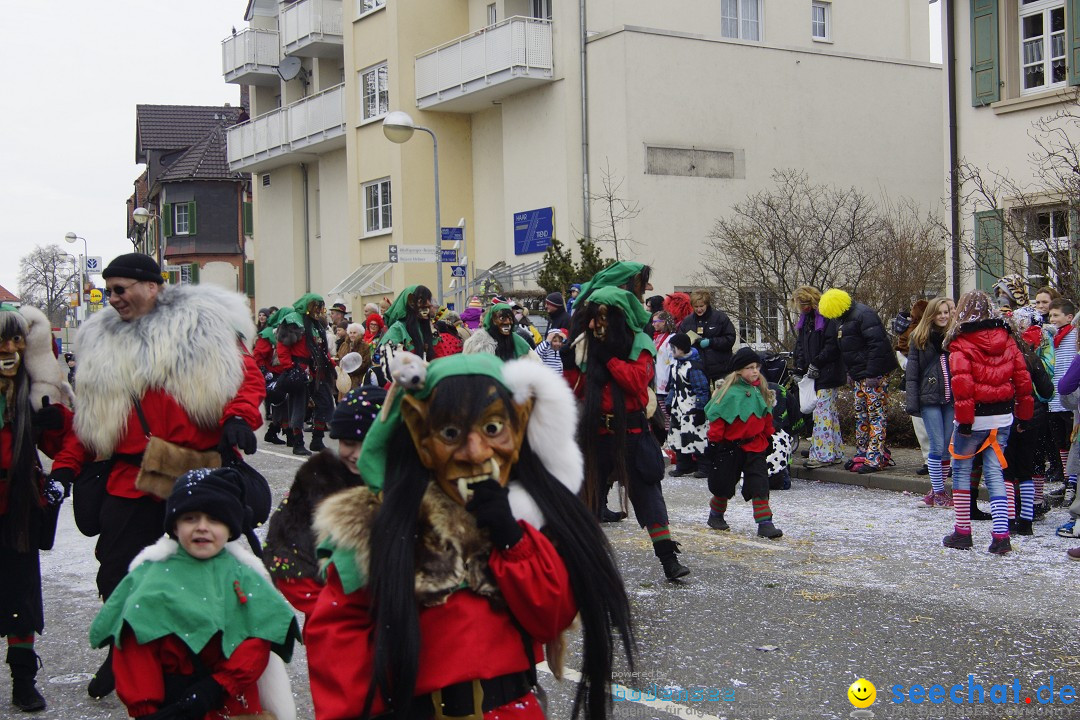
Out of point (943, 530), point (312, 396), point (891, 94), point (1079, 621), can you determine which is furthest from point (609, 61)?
point (1079, 621)

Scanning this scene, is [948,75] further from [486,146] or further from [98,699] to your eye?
[98,699]

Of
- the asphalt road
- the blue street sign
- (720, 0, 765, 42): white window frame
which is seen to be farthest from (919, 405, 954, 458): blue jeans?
(720, 0, 765, 42): white window frame

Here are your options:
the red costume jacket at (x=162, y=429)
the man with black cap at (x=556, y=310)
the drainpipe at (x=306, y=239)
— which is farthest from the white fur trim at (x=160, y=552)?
the drainpipe at (x=306, y=239)

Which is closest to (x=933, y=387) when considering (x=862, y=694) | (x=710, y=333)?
(x=710, y=333)

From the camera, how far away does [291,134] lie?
117 feet

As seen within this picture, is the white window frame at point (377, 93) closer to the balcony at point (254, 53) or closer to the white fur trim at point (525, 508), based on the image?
the balcony at point (254, 53)

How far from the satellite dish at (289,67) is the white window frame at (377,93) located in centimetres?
532

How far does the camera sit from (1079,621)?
6.52 m

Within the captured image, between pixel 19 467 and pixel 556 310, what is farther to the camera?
pixel 556 310

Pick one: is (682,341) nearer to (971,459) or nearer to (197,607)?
(971,459)

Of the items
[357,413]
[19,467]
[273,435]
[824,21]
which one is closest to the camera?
[357,413]

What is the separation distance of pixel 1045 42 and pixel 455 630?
18195mm

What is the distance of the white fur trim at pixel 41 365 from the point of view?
18.1ft

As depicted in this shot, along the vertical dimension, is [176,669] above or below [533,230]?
below
